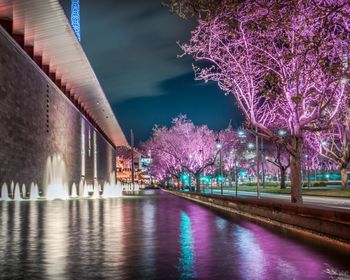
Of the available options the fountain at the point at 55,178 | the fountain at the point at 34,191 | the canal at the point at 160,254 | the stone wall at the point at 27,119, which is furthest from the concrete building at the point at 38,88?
the canal at the point at 160,254

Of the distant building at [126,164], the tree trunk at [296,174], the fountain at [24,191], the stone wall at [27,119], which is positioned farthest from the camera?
the distant building at [126,164]

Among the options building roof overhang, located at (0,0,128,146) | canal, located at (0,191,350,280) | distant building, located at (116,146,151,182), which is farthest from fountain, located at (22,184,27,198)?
distant building, located at (116,146,151,182)

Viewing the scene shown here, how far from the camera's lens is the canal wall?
10950mm

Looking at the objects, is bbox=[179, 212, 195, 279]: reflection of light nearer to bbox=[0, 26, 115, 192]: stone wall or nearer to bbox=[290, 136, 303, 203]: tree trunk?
bbox=[290, 136, 303, 203]: tree trunk

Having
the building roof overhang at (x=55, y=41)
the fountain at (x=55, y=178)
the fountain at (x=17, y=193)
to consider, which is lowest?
the fountain at (x=17, y=193)

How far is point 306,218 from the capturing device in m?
13.4

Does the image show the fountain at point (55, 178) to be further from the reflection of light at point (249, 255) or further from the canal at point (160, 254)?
the reflection of light at point (249, 255)

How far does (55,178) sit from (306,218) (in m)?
39.9

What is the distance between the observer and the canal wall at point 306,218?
1095cm

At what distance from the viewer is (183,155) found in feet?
242

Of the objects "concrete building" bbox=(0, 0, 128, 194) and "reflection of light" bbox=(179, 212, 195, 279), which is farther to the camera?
"concrete building" bbox=(0, 0, 128, 194)

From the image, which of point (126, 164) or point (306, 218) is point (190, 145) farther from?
point (126, 164)

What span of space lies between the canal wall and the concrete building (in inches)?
740

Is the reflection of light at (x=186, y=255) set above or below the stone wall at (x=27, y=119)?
below
